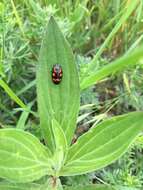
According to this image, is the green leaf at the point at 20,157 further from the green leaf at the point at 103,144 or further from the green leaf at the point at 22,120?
the green leaf at the point at 22,120

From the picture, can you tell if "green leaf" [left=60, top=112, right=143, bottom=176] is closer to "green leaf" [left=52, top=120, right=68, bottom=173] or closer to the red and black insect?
"green leaf" [left=52, top=120, right=68, bottom=173]

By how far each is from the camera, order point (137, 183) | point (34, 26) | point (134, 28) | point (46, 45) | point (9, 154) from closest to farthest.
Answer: point (9, 154), point (46, 45), point (137, 183), point (34, 26), point (134, 28)

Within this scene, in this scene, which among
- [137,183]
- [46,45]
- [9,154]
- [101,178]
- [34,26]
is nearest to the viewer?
[9,154]

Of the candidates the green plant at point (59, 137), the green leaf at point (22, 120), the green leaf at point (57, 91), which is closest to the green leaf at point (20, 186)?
the green plant at point (59, 137)

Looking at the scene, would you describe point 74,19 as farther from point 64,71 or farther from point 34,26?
point 64,71

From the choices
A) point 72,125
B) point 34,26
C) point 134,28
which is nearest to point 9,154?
point 72,125

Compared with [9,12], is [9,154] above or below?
below

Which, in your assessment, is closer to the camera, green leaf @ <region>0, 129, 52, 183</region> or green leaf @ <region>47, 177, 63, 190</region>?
green leaf @ <region>0, 129, 52, 183</region>

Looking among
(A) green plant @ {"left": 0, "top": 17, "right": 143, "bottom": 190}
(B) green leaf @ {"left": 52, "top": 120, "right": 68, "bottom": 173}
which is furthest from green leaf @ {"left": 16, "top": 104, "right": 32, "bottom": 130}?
(B) green leaf @ {"left": 52, "top": 120, "right": 68, "bottom": 173}
